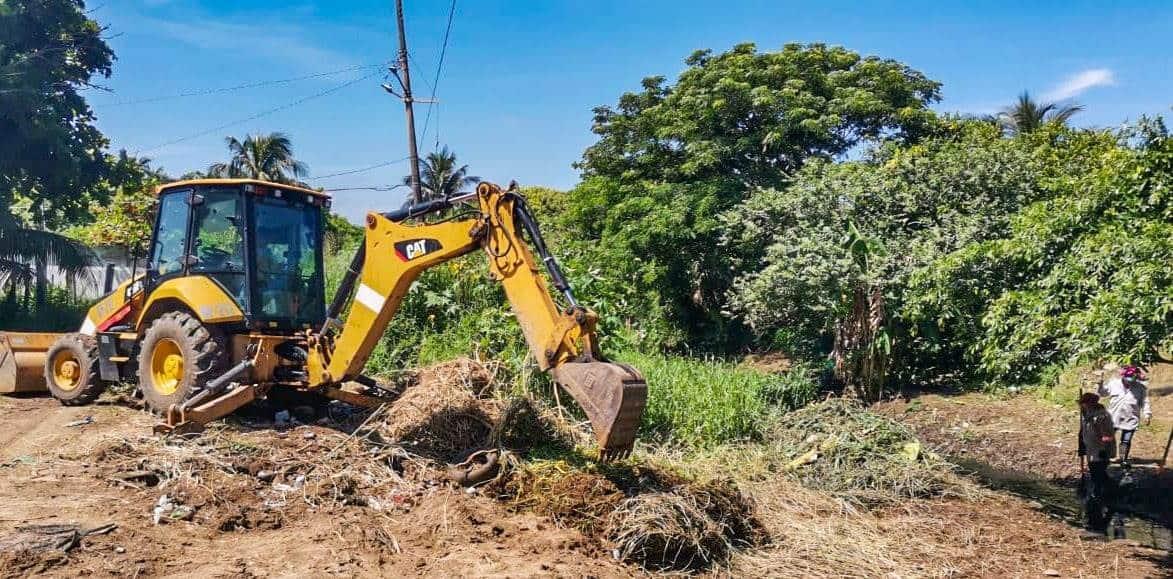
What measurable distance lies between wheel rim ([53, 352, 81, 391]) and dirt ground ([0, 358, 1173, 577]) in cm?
126

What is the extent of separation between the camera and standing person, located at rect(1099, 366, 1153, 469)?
10.4 m

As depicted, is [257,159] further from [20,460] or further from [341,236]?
[20,460]

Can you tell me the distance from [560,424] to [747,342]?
1178cm

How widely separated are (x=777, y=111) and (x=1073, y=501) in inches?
406

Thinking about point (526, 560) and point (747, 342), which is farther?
point (747, 342)

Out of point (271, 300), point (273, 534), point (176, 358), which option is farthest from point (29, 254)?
point (273, 534)

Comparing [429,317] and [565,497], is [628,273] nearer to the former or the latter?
[429,317]

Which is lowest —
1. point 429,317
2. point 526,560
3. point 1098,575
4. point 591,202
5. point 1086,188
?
point 1098,575

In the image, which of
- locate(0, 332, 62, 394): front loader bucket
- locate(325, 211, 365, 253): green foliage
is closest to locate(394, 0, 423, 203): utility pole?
locate(325, 211, 365, 253): green foliage

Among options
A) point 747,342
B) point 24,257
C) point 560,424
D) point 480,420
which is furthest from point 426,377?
point 24,257

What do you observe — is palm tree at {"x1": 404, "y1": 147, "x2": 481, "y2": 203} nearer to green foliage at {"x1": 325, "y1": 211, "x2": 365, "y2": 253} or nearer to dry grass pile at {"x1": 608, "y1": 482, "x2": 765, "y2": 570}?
green foliage at {"x1": 325, "y1": 211, "x2": 365, "y2": 253}

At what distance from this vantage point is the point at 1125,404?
34.5 feet

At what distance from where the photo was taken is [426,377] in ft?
29.7

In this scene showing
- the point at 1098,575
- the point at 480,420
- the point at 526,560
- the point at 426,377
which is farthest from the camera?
the point at 426,377
